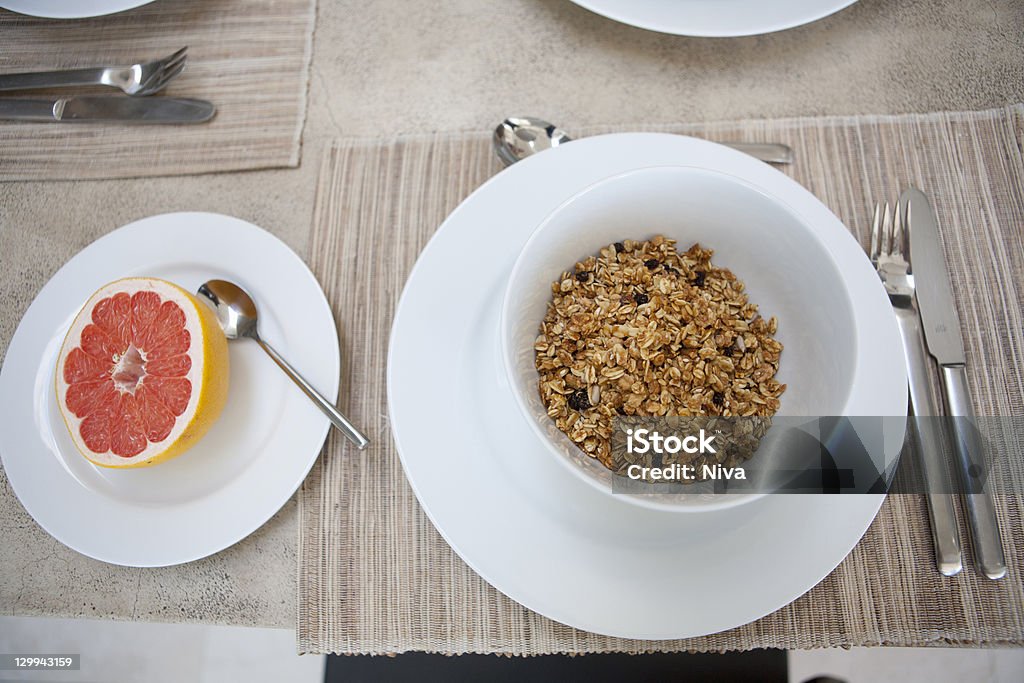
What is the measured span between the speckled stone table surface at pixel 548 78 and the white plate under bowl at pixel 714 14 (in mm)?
82

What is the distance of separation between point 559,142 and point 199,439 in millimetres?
506

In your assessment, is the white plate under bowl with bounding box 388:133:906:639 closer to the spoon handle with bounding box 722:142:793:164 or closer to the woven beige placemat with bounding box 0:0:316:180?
the spoon handle with bounding box 722:142:793:164

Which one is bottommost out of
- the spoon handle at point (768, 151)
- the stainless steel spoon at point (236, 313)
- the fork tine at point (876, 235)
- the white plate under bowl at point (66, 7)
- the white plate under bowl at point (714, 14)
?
the stainless steel spoon at point (236, 313)

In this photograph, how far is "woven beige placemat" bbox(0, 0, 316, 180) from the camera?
2.60 feet

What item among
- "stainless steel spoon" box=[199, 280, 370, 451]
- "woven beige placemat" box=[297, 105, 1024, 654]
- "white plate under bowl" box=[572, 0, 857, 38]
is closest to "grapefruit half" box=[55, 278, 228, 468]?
Result: "stainless steel spoon" box=[199, 280, 370, 451]

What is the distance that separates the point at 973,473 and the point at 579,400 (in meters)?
0.41

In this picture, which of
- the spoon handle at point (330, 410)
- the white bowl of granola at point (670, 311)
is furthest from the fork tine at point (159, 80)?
the white bowl of granola at point (670, 311)

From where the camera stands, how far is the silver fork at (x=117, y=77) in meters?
0.78

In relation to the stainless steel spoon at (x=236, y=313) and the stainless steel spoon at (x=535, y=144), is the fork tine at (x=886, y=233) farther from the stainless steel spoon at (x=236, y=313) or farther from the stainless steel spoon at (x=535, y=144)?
the stainless steel spoon at (x=236, y=313)

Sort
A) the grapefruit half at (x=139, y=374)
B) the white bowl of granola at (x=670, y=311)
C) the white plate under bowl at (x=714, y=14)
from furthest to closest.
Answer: the white plate under bowl at (x=714, y=14) → the grapefruit half at (x=139, y=374) → the white bowl of granola at (x=670, y=311)

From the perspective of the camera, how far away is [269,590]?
26.0 inches

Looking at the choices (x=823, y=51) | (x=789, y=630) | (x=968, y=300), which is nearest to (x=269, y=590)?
(x=789, y=630)

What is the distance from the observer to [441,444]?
1.87 ft

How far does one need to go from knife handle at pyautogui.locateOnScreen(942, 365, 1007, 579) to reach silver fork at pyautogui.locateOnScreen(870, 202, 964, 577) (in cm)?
2
